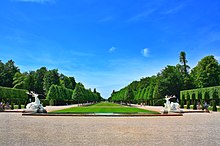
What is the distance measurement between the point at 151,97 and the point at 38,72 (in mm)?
49809

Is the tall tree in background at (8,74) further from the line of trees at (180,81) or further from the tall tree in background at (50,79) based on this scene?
the line of trees at (180,81)

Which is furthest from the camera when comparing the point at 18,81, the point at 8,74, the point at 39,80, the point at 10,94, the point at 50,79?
the point at 39,80

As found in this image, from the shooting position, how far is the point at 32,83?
319ft

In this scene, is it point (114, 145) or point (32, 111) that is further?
point (32, 111)

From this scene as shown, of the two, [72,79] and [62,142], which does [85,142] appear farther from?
[72,79]

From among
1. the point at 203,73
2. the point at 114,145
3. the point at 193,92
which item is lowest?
the point at 114,145

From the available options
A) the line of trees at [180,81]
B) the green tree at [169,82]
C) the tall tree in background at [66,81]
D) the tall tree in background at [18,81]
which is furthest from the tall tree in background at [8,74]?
the green tree at [169,82]

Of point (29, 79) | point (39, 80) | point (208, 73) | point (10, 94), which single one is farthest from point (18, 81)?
point (208, 73)

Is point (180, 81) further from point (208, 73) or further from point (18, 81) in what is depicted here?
point (18, 81)

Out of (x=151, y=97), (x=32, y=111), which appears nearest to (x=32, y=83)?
(x=151, y=97)

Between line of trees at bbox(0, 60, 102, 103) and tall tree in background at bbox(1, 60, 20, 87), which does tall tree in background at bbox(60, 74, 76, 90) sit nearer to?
line of trees at bbox(0, 60, 102, 103)

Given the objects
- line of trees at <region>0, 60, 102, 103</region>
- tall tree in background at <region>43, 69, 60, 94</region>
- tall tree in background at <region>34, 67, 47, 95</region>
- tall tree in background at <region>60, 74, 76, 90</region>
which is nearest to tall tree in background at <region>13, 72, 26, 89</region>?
line of trees at <region>0, 60, 102, 103</region>

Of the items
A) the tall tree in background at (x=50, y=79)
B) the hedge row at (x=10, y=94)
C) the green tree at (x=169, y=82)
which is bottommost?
the hedge row at (x=10, y=94)

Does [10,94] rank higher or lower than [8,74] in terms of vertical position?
lower
